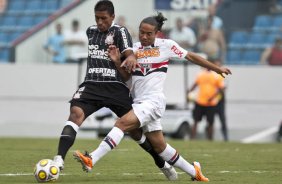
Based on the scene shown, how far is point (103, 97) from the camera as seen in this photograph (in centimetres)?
1053

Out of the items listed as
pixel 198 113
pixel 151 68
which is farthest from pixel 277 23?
pixel 151 68

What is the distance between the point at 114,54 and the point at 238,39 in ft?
50.6

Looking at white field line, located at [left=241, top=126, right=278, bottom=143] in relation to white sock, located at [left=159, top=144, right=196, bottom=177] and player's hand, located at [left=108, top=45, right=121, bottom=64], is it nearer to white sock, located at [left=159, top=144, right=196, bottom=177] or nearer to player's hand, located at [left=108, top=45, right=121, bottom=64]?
white sock, located at [left=159, top=144, right=196, bottom=177]

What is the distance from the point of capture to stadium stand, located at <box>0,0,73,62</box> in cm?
2673

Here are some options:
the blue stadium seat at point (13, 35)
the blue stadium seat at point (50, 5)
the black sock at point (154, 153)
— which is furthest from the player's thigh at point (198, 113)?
the black sock at point (154, 153)

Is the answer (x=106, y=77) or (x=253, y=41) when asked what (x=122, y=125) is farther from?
(x=253, y=41)

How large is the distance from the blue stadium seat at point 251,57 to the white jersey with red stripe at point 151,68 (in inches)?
610

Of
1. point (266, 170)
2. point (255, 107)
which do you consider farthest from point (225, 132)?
point (266, 170)

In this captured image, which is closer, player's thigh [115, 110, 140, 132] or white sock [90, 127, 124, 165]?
white sock [90, 127, 124, 165]

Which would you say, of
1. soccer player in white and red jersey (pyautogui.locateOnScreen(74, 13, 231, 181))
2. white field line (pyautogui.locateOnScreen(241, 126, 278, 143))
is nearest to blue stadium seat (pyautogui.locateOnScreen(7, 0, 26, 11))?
white field line (pyautogui.locateOnScreen(241, 126, 278, 143))

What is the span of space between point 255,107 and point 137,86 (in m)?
15.6

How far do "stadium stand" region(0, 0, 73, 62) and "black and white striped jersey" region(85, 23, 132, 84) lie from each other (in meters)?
15.9

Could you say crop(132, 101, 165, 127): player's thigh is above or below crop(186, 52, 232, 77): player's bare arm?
below

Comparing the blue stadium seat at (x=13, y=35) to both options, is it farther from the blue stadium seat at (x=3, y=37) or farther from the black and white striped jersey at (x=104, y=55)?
the black and white striped jersey at (x=104, y=55)
